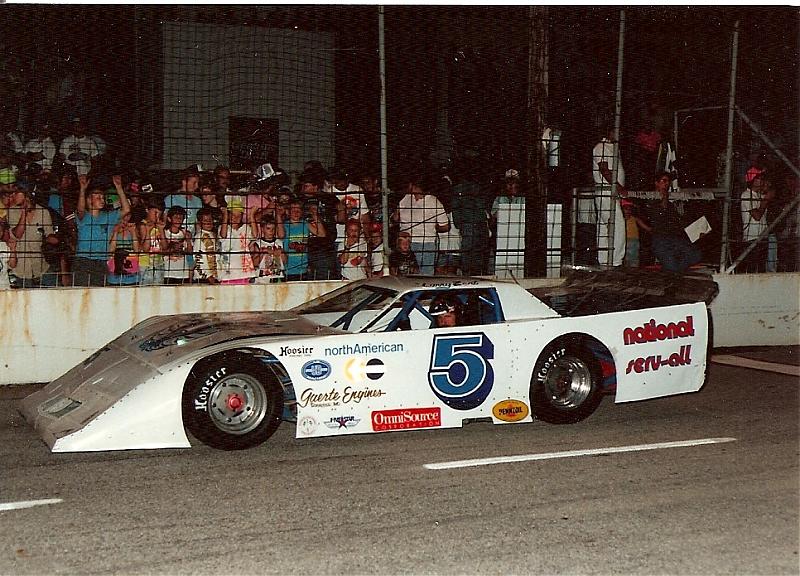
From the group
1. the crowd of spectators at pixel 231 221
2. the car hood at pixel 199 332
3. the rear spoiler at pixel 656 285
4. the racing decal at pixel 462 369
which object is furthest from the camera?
the crowd of spectators at pixel 231 221

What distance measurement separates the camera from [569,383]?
7.59m

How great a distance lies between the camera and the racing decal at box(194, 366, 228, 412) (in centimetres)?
642

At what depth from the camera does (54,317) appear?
9180 mm

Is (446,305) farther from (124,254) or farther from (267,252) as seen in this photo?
(124,254)

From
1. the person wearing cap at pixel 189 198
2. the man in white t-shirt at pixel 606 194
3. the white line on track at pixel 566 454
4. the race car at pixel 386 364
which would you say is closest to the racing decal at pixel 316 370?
the race car at pixel 386 364

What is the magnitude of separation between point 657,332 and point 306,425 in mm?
2853

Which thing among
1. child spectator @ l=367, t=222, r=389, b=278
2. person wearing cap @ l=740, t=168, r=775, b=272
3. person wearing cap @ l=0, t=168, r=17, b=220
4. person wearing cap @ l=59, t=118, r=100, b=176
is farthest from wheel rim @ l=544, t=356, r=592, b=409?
person wearing cap @ l=0, t=168, r=17, b=220

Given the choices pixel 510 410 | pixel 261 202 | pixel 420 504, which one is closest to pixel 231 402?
pixel 420 504

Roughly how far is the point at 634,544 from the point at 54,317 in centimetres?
613

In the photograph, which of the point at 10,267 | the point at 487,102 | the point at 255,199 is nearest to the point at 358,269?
the point at 255,199

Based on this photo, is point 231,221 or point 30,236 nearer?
point 30,236

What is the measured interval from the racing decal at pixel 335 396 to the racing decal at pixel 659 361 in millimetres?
2055

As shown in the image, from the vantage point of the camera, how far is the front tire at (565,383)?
740 centimetres

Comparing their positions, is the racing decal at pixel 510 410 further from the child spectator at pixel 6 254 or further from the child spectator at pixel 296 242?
the child spectator at pixel 6 254
